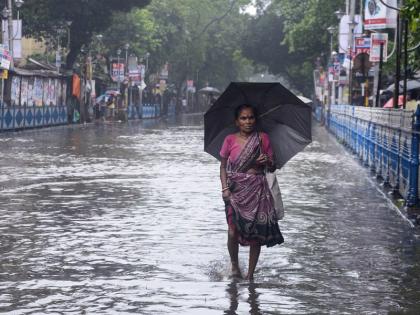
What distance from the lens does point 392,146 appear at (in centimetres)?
1725

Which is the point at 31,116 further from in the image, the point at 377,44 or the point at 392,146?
the point at 392,146

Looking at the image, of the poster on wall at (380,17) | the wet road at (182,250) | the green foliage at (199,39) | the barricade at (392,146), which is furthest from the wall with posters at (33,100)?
the green foliage at (199,39)

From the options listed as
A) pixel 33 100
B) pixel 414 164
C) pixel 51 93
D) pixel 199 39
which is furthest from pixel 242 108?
pixel 199 39

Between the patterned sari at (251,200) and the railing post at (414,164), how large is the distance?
Result: 543cm

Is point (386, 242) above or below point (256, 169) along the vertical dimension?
below

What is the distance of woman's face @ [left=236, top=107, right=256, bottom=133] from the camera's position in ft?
28.6

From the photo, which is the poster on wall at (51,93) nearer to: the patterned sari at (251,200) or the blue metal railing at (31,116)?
the blue metal railing at (31,116)

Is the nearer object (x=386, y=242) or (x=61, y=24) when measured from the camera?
(x=386, y=242)

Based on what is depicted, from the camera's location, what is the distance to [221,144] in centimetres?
923

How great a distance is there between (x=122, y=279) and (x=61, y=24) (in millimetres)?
48133

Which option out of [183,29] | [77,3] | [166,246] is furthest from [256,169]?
[183,29]

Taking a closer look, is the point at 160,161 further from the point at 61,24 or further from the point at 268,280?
the point at 61,24

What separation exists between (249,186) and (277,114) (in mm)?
795

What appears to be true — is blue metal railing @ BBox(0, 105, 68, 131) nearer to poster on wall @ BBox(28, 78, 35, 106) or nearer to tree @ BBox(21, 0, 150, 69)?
poster on wall @ BBox(28, 78, 35, 106)
